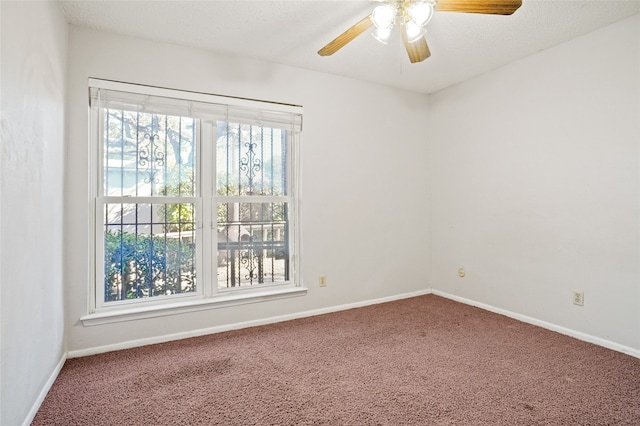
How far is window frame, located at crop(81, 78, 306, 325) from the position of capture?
2.59m

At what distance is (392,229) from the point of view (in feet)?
12.8

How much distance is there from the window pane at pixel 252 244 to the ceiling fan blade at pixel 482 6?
6.98 feet

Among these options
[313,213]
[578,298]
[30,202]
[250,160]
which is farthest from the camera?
[313,213]

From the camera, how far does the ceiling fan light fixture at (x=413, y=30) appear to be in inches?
77.0

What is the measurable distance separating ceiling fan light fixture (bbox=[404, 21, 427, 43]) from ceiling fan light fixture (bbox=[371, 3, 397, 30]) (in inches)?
4.9

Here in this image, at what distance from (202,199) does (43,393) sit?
1626 mm

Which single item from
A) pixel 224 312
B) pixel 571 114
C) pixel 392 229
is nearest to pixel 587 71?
pixel 571 114

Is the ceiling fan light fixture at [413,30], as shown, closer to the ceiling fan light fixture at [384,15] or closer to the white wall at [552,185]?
the ceiling fan light fixture at [384,15]

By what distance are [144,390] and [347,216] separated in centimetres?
228

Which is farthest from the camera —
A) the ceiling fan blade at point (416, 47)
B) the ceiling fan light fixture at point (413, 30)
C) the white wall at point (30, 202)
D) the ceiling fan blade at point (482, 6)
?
the ceiling fan blade at point (416, 47)

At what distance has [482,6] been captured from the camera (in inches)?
68.2

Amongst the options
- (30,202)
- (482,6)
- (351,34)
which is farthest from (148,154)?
(482,6)

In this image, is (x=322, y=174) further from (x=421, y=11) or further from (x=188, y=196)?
(x=421, y=11)

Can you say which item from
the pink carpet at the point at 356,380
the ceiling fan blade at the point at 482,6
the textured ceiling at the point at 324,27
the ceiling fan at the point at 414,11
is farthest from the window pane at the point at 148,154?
the ceiling fan blade at the point at 482,6
